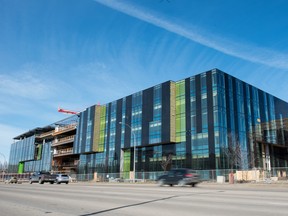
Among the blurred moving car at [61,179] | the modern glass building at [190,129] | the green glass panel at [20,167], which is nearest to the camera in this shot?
the blurred moving car at [61,179]

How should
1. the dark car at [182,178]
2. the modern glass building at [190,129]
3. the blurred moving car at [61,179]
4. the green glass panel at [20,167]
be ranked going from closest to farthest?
the dark car at [182,178] → the blurred moving car at [61,179] → the modern glass building at [190,129] → the green glass panel at [20,167]

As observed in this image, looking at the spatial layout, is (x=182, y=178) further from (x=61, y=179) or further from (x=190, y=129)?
(x=190, y=129)

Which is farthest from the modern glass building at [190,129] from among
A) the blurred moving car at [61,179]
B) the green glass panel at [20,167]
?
the green glass panel at [20,167]

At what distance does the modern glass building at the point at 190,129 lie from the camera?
170ft

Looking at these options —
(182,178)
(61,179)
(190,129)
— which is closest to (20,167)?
(190,129)

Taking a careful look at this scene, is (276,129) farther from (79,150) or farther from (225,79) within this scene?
(79,150)

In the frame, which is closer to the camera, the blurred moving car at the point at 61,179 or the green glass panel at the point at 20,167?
the blurred moving car at the point at 61,179

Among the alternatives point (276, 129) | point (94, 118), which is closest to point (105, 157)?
point (94, 118)

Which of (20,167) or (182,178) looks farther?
(20,167)

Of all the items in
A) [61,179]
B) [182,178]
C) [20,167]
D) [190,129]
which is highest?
[190,129]

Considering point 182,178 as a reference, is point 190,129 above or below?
above

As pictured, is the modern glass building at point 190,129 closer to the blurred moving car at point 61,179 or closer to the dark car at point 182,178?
the blurred moving car at point 61,179

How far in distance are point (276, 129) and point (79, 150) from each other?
159 ft

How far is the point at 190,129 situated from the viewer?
180 feet
